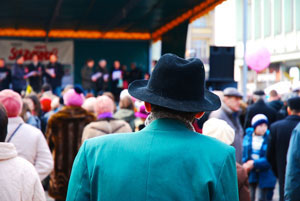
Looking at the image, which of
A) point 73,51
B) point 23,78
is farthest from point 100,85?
point 73,51

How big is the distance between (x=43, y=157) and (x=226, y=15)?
31.6 metres

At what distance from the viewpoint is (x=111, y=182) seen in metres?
1.96

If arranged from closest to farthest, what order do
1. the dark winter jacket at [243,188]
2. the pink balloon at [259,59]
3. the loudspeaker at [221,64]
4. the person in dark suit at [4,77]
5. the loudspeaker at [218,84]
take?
1. the dark winter jacket at [243,188]
2. the loudspeaker at [218,84]
3. the loudspeaker at [221,64]
4. the pink balloon at [259,59]
5. the person in dark suit at [4,77]

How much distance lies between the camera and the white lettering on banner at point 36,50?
77.7 ft

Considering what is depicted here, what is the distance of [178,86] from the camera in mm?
2029

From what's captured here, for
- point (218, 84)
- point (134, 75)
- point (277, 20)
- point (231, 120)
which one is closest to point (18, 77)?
point (134, 75)

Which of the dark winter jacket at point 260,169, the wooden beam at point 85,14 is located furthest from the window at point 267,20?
the dark winter jacket at point 260,169

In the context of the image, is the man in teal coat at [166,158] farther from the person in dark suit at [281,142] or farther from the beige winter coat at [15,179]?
the person in dark suit at [281,142]

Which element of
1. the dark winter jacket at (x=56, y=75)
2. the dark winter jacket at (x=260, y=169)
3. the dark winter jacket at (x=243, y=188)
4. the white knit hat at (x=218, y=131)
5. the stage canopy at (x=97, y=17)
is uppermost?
the stage canopy at (x=97, y=17)

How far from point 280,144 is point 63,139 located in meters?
2.87

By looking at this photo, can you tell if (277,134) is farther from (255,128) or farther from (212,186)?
(212,186)

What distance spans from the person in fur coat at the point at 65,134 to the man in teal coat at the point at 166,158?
4.32m

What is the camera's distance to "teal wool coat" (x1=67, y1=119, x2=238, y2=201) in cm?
193

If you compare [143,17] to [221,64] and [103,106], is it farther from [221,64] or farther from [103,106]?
[103,106]
